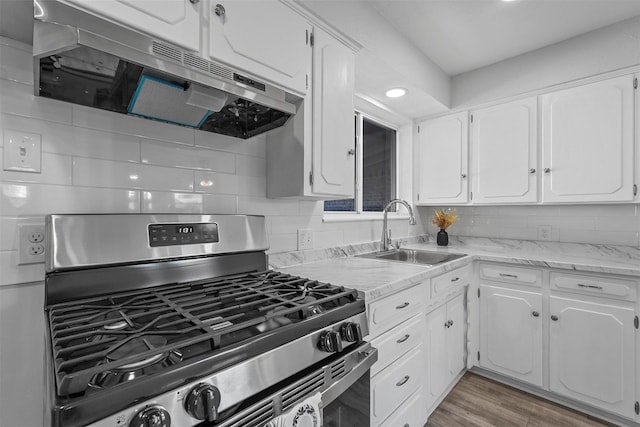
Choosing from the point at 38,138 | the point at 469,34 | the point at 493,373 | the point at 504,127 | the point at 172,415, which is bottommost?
the point at 493,373

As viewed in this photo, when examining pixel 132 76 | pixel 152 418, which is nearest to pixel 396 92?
pixel 132 76

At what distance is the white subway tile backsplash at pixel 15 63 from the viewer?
931 millimetres

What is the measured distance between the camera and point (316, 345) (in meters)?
0.87

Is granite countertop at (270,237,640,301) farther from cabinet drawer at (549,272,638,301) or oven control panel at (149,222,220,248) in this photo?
oven control panel at (149,222,220,248)

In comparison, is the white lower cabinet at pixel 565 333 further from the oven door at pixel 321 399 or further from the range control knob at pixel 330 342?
the range control knob at pixel 330 342

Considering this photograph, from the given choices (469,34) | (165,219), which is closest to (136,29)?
(165,219)

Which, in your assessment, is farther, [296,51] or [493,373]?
[493,373]

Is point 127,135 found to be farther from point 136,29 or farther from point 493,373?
point 493,373

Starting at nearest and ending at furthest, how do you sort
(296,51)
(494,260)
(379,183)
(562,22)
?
1. (296,51)
2. (562,22)
3. (494,260)
4. (379,183)

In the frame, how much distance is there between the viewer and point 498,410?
74.9 inches

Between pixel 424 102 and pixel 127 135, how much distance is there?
7.34 feet

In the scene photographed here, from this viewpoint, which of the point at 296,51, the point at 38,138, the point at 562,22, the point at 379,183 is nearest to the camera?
the point at 38,138

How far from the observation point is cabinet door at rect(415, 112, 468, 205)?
8.75ft

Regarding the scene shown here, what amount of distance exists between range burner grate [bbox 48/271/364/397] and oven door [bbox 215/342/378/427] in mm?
120
